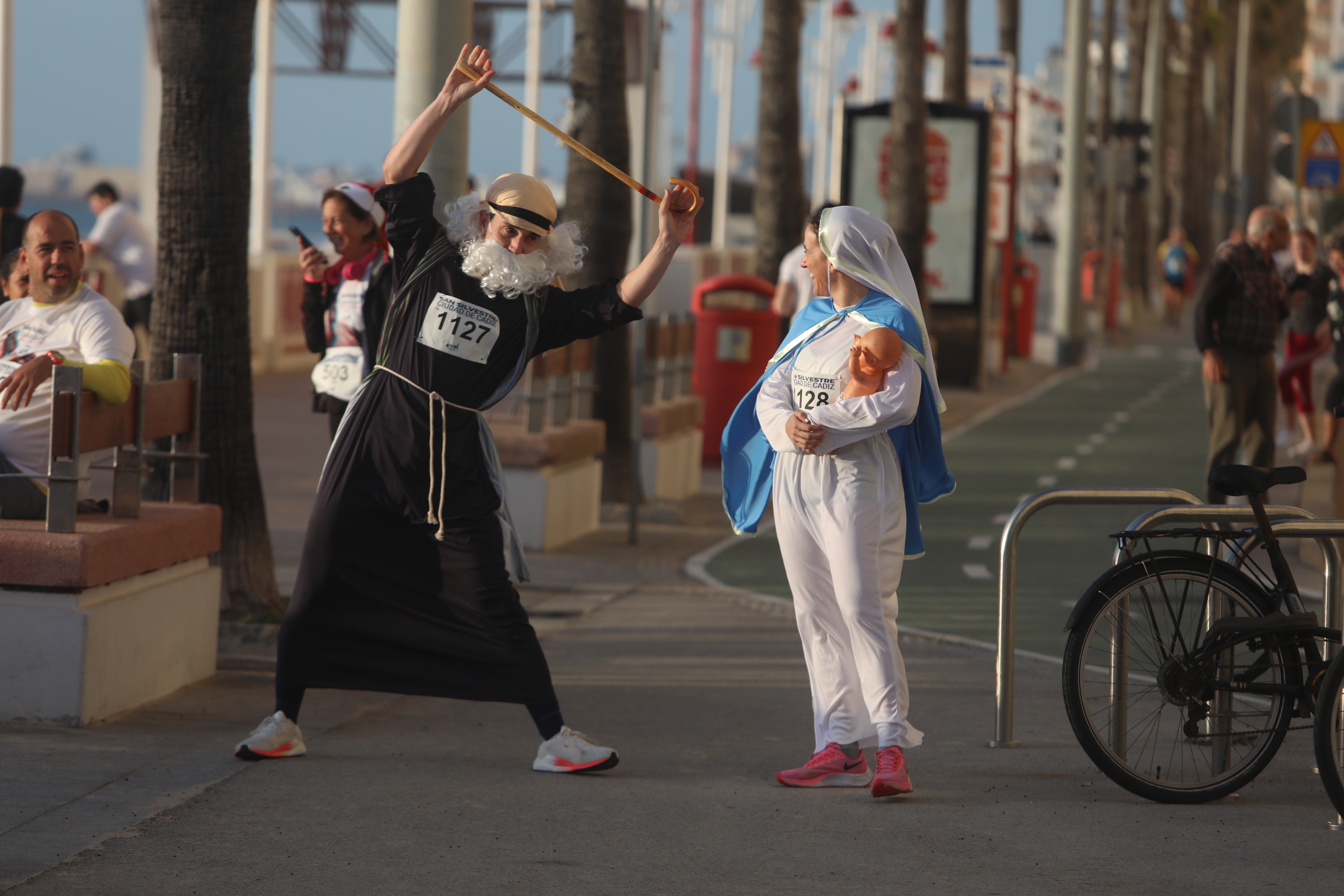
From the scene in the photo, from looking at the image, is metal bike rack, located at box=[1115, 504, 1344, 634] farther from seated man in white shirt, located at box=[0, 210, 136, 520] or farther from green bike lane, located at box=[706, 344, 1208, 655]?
seated man in white shirt, located at box=[0, 210, 136, 520]

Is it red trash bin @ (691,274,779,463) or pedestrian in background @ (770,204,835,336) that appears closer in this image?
pedestrian in background @ (770,204,835,336)

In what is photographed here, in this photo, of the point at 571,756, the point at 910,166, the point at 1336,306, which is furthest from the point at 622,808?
the point at 910,166

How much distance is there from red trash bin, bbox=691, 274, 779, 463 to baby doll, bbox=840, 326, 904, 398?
371 inches

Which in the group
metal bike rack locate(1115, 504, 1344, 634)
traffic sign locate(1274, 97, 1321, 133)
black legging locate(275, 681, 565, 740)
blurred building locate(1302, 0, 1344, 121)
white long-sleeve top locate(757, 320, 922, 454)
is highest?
blurred building locate(1302, 0, 1344, 121)

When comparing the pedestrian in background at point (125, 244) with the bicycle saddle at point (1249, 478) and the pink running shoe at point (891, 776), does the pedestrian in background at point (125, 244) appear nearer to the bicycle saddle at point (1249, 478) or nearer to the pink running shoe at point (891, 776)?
the pink running shoe at point (891, 776)

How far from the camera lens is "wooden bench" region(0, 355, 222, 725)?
614 centimetres

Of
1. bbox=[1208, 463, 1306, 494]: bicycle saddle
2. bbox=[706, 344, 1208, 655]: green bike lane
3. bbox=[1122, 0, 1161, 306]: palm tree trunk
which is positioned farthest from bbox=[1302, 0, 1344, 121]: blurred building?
bbox=[1208, 463, 1306, 494]: bicycle saddle

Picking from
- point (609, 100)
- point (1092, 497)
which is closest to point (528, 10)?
point (609, 100)

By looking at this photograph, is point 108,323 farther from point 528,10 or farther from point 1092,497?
point 528,10

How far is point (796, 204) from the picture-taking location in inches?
761

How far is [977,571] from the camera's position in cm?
1059

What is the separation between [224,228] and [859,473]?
3374 millimetres

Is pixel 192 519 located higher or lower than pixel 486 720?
higher

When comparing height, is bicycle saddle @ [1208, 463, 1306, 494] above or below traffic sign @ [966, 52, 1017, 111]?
below
